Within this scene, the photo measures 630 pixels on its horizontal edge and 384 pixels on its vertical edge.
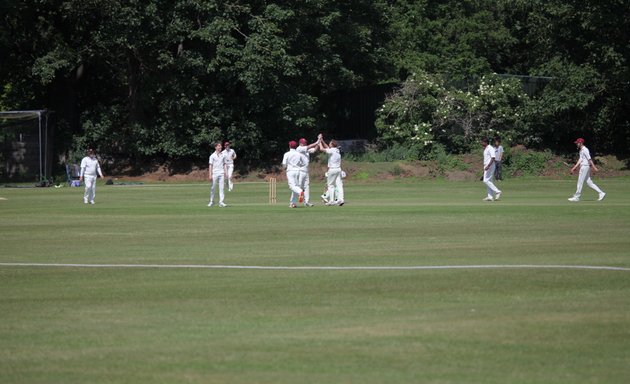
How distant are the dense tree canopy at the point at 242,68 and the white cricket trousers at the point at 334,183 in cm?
2320

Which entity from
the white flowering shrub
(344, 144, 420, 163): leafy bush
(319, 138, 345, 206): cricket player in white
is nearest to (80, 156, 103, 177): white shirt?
(319, 138, 345, 206): cricket player in white

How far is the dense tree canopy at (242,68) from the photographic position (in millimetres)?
60438

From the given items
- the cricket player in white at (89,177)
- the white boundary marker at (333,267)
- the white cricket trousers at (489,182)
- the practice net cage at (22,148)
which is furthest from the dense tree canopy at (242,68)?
the white boundary marker at (333,267)

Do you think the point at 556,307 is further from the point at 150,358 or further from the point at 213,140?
the point at 213,140

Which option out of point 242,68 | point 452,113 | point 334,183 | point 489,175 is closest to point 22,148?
point 242,68

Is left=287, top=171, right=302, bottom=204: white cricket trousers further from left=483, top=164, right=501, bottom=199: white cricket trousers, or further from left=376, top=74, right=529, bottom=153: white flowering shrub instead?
left=376, top=74, right=529, bottom=153: white flowering shrub

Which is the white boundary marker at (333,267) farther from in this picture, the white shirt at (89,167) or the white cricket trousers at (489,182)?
the white shirt at (89,167)

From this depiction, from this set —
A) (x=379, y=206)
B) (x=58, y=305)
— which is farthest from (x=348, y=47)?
(x=58, y=305)

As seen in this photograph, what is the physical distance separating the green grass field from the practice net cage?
3338 centimetres

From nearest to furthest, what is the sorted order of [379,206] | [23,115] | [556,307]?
[556,307] < [379,206] < [23,115]

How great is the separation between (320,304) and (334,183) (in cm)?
2344

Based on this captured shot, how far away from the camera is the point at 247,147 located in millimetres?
62969

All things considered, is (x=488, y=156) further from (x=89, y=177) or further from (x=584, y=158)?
(x=89, y=177)

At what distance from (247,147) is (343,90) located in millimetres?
10046
